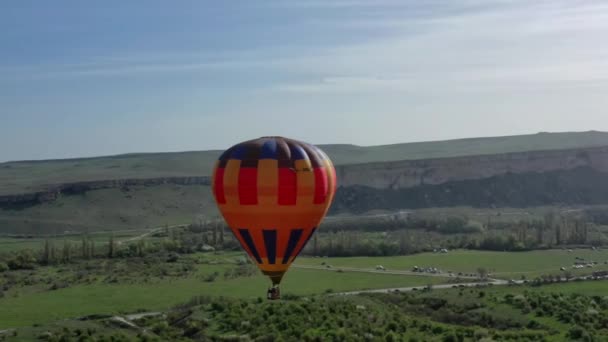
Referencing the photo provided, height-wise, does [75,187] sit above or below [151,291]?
above

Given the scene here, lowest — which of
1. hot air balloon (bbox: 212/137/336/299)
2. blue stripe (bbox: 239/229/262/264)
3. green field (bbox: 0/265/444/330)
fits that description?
green field (bbox: 0/265/444/330)

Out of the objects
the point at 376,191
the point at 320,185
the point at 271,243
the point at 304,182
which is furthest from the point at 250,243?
the point at 376,191

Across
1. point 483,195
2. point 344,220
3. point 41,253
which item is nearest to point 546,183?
point 483,195

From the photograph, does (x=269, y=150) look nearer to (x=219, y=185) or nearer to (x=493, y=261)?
(x=219, y=185)

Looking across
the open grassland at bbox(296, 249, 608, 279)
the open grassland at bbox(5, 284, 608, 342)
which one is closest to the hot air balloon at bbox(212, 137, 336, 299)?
the open grassland at bbox(5, 284, 608, 342)

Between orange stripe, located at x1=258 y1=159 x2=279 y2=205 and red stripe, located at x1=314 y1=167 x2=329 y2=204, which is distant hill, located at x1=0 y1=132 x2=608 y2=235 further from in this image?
orange stripe, located at x1=258 y1=159 x2=279 y2=205

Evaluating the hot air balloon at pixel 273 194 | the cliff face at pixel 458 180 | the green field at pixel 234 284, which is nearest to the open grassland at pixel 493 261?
the green field at pixel 234 284
